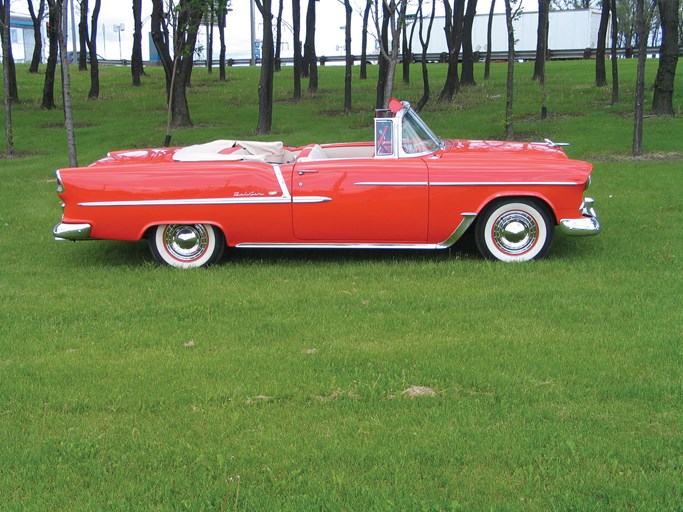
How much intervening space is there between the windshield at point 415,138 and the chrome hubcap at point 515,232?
996 millimetres

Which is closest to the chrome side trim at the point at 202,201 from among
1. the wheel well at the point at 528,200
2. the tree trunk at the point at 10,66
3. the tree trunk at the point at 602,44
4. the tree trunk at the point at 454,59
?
the wheel well at the point at 528,200

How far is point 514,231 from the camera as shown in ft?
22.8

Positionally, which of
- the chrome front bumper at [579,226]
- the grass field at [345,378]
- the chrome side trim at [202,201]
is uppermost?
the chrome side trim at [202,201]

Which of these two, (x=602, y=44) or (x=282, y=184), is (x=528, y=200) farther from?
(x=602, y=44)

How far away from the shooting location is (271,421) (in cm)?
395

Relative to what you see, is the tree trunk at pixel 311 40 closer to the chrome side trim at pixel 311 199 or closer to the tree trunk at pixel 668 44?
the tree trunk at pixel 668 44

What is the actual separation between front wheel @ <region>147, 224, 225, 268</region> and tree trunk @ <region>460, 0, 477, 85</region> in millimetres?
18552

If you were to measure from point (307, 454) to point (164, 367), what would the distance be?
1.41 meters

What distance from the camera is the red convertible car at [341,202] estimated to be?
6859mm

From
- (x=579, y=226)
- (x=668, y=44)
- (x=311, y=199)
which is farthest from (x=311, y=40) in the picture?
(x=579, y=226)

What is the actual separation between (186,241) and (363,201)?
1667mm

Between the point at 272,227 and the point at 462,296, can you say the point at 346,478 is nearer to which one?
the point at 462,296

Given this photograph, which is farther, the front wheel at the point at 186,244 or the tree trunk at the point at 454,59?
the tree trunk at the point at 454,59

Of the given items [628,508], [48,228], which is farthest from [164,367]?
[48,228]
